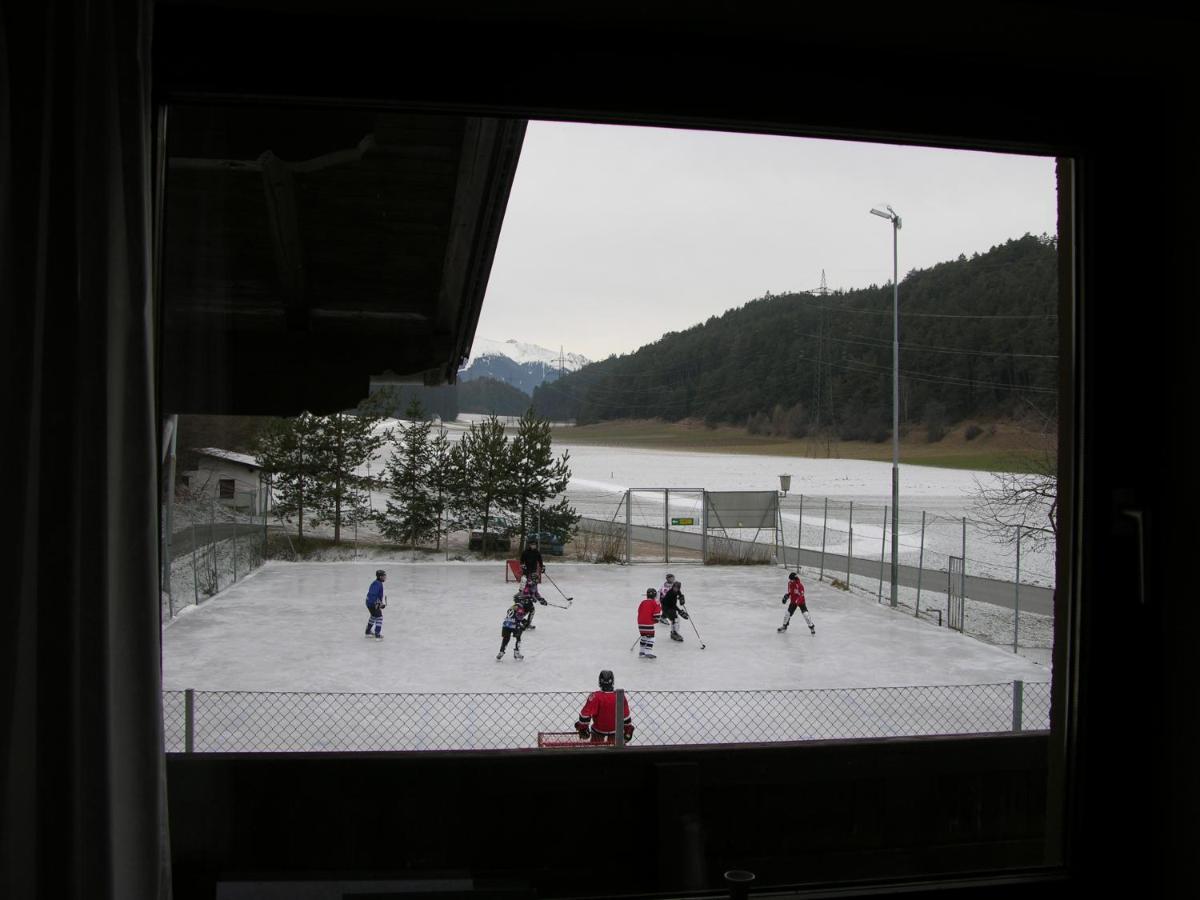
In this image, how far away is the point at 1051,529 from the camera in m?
0.79

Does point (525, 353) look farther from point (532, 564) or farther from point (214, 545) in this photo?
point (532, 564)

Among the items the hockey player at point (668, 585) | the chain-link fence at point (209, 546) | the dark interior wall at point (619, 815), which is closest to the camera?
the chain-link fence at point (209, 546)

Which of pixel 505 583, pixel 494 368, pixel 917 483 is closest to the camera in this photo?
pixel 917 483

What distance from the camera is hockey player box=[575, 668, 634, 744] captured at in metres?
2.40

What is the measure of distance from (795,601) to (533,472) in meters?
1.48

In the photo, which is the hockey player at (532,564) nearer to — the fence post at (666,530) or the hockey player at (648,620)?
the fence post at (666,530)

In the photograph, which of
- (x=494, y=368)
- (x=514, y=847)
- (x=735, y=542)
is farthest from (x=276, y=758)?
(x=735, y=542)

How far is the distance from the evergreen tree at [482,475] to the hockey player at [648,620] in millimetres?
1410

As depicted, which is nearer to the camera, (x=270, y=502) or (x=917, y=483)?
(x=917, y=483)

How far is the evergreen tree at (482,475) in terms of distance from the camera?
1548 mm

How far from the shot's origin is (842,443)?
40.8 inches

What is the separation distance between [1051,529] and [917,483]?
0.85ft

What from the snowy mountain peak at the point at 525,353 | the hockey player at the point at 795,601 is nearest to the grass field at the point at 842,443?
the snowy mountain peak at the point at 525,353
